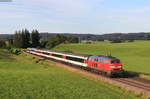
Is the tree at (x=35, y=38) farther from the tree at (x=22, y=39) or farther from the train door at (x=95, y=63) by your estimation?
the train door at (x=95, y=63)

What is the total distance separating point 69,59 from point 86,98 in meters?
35.9

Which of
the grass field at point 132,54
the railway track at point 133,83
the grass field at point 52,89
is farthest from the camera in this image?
the grass field at point 132,54

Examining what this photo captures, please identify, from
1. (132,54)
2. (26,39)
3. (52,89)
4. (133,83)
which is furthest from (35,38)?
(52,89)

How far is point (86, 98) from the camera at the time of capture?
50.1 ft

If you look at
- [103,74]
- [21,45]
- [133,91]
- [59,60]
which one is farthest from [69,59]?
[21,45]

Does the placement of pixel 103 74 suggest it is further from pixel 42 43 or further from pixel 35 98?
pixel 42 43

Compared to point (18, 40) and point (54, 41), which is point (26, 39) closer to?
point (18, 40)

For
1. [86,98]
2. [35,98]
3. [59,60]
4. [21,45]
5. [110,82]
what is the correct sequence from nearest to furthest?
1. [35,98]
2. [86,98]
3. [110,82]
4. [59,60]
5. [21,45]

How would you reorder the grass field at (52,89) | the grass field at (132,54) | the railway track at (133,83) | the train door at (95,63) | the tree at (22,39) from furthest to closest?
the tree at (22,39) → the grass field at (132,54) → the train door at (95,63) → the railway track at (133,83) → the grass field at (52,89)

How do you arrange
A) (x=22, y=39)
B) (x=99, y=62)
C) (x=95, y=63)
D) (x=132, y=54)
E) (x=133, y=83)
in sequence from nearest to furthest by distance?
(x=133, y=83), (x=99, y=62), (x=95, y=63), (x=132, y=54), (x=22, y=39)

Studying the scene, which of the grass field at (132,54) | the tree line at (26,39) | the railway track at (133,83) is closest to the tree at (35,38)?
the tree line at (26,39)

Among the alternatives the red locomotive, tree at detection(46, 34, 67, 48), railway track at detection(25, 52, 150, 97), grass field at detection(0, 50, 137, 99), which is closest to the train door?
the red locomotive

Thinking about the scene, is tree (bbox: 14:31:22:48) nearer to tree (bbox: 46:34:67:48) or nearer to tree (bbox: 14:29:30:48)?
tree (bbox: 14:29:30:48)

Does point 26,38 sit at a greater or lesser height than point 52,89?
lesser
